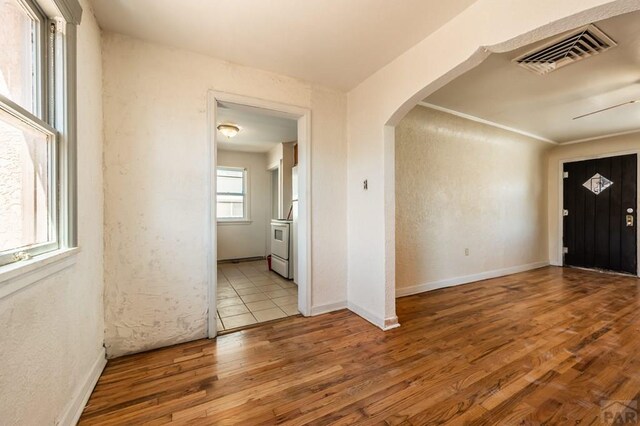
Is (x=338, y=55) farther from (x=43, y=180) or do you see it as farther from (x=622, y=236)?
(x=622, y=236)

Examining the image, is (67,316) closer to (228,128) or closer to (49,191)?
(49,191)

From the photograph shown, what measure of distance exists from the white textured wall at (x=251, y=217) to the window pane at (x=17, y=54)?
455cm

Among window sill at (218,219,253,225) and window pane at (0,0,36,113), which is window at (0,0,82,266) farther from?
window sill at (218,219,253,225)

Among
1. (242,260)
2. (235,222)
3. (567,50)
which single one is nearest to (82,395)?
(567,50)

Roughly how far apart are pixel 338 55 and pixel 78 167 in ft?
6.82

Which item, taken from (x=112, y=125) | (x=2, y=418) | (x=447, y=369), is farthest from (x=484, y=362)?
(x=112, y=125)

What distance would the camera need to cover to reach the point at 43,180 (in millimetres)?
1257

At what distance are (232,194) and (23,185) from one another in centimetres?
483

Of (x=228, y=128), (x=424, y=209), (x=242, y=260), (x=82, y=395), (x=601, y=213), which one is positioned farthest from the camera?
(x=242, y=260)

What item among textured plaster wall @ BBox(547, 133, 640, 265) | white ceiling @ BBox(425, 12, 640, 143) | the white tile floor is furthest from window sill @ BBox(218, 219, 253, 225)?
textured plaster wall @ BBox(547, 133, 640, 265)

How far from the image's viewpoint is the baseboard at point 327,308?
2.73 m

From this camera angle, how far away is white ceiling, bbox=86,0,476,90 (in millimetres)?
1684

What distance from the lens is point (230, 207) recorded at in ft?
19.3

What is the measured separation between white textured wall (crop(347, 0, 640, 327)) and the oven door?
1525 mm
